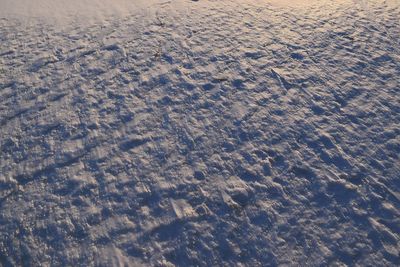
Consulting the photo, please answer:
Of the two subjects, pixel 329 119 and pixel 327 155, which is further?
pixel 329 119

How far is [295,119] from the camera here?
2818 mm

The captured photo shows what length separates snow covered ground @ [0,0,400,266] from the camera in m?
2.05

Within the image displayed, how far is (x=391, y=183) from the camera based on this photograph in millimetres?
2340

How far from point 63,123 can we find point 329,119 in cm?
217

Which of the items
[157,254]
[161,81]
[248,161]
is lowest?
[157,254]

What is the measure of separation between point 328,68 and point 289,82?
0.47 m

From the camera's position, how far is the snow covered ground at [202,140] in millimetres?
2053

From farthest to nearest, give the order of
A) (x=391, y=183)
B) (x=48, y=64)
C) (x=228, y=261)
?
(x=48, y=64) → (x=391, y=183) → (x=228, y=261)

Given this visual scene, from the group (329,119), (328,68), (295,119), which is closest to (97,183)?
(295,119)

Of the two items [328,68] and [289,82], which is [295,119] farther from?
[328,68]

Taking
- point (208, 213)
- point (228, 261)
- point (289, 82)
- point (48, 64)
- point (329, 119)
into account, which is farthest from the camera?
point (48, 64)

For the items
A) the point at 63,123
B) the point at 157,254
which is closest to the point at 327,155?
the point at 157,254

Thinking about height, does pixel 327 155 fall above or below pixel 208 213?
above

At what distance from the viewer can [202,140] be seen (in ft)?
8.70
